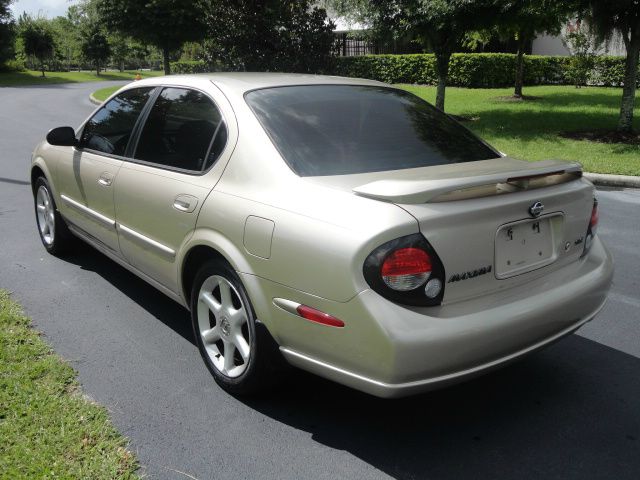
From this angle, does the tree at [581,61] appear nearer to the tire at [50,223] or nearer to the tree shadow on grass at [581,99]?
the tree shadow on grass at [581,99]

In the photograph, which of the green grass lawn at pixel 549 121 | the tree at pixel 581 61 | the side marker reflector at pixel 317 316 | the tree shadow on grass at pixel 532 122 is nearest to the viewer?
the side marker reflector at pixel 317 316

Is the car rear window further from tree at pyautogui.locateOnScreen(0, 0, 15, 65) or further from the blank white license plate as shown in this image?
tree at pyautogui.locateOnScreen(0, 0, 15, 65)

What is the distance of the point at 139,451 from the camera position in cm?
279

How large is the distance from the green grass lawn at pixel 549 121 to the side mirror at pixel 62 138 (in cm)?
760

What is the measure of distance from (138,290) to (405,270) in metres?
2.95

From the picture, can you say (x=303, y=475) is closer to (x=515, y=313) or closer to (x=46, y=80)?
(x=515, y=313)

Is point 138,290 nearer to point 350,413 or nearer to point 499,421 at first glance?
point 350,413

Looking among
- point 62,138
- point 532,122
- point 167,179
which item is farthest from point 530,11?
point 167,179

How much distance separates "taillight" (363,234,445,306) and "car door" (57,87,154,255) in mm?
2366

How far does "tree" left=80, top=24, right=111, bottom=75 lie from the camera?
4944 centimetres

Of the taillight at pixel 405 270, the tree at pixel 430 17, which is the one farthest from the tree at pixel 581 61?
the taillight at pixel 405 270

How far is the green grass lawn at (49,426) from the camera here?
2.62m

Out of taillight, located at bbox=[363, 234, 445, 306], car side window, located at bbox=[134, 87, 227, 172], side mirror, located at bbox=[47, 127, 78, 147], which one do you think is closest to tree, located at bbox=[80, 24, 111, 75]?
side mirror, located at bbox=[47, 127, 78, 147]

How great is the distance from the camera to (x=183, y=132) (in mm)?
3766
